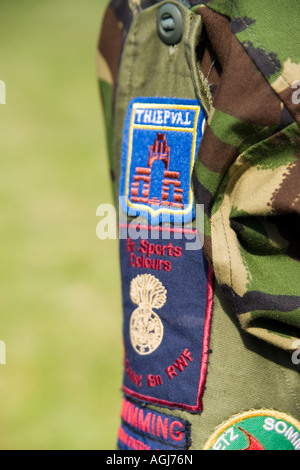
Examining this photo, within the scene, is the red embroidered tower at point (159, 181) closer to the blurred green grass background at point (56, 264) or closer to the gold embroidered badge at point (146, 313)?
the gold embroidered badge at point (146, 313)

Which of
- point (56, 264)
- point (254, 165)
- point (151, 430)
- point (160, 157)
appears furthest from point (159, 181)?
point (56, 264)

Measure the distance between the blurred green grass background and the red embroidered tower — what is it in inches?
45.9

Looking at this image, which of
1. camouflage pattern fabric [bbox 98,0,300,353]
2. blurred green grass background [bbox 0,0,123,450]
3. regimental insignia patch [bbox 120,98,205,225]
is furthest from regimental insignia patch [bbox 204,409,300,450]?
blurred green grass background [bbox 0,0,123,450]

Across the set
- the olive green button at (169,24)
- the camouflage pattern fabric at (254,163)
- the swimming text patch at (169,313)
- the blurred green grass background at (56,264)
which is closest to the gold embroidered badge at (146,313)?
the swimming text patch at (169,313)

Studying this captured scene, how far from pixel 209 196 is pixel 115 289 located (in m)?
1.85

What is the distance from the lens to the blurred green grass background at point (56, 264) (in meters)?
1.93

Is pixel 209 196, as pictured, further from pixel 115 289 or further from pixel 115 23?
pixel 115 289

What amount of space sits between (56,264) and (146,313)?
76.5 inches

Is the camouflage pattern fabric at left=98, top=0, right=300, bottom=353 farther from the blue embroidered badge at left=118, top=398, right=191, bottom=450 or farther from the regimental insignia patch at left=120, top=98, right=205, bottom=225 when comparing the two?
the blue embroidered badge at left=118, top=398, right=191, bottom=450

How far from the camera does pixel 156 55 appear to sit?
0.83m

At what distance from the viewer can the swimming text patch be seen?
0.78 metres

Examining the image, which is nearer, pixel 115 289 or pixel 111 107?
pixel 111 107
